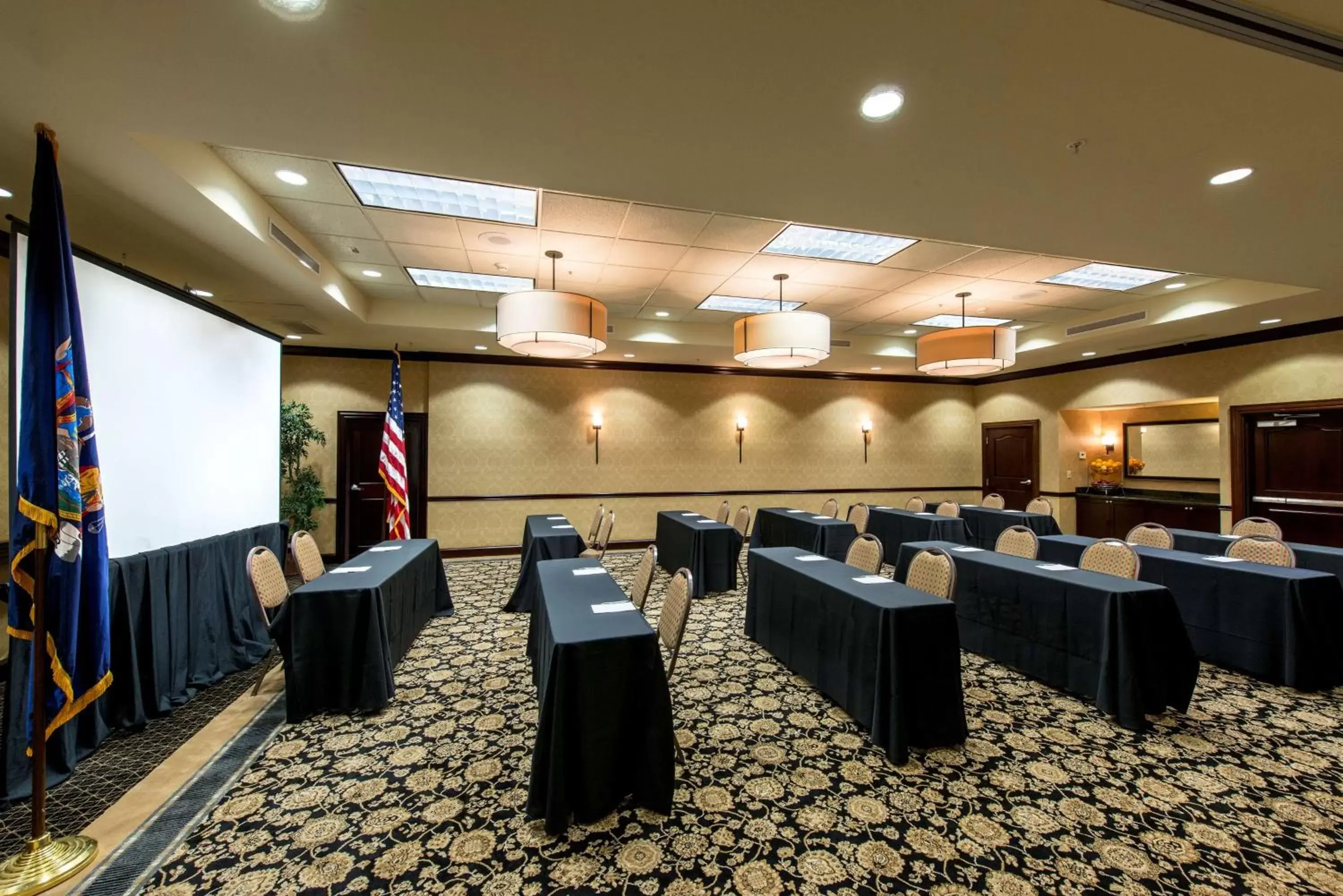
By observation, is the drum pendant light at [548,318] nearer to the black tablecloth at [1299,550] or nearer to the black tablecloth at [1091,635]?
the black tablecloth at [1091,635]

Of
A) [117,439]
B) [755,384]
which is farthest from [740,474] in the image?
[117,439]

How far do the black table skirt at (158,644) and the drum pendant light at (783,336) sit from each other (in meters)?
4.79

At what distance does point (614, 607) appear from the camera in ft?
9.55

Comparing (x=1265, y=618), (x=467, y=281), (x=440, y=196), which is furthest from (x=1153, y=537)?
(x=467, y=281)

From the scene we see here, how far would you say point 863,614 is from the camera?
3135 millimetres

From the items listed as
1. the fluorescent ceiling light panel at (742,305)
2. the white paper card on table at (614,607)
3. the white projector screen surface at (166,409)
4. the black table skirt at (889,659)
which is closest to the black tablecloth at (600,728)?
the white paper card on table at (614,607)

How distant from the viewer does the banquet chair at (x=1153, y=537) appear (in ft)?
17.7

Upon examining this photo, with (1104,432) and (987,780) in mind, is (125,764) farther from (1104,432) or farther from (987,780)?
(1104,432)

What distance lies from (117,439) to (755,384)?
8.41 m

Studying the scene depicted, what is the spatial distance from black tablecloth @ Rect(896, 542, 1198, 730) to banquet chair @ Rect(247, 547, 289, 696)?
16.4ft

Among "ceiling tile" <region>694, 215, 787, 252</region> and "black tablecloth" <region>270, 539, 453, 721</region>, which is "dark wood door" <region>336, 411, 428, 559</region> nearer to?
"black tablecloth" <region>270, 539, 453, 721</region>

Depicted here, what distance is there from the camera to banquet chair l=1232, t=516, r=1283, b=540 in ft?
18.5

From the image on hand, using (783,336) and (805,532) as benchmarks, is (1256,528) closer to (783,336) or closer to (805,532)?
(805,532)

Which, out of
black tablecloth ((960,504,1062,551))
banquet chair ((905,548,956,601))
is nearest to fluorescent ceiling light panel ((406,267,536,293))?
banquet chair ((905,548,956,601))
